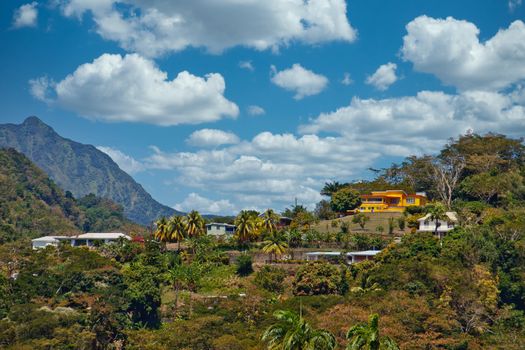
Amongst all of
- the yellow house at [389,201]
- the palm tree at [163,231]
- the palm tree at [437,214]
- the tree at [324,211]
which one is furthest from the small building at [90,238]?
the palm tree at [437,214]

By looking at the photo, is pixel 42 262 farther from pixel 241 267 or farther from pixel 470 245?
pixel 470 245

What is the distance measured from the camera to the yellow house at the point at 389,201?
406 ft

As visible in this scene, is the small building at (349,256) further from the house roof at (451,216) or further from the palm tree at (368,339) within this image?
the palm tree at (368,339)

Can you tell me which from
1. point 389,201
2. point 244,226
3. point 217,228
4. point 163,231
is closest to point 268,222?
point 244,226

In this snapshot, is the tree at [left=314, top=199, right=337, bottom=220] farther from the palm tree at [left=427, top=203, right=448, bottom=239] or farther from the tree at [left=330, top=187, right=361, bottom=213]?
the palm tree at [left=427, top=203, right=448, bottom=239]

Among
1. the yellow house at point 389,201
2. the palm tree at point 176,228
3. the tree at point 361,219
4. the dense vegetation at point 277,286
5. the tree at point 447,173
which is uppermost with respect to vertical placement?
the tree at point 447,173

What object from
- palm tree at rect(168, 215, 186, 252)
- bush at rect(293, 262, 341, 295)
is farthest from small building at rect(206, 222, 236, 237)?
bush at rect(293, 262, 341, 295)

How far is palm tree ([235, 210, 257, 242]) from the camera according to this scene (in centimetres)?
9731

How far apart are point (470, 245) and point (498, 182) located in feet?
108

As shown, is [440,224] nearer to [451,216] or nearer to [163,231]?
[451,216]

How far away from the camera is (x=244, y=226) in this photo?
97312mm

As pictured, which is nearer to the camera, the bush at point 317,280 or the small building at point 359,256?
the bush at point 317,280

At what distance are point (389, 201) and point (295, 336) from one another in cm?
9226

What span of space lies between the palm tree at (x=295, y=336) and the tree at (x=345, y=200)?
8714 cm
